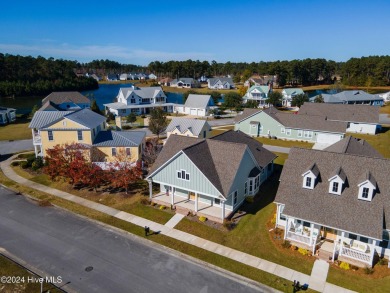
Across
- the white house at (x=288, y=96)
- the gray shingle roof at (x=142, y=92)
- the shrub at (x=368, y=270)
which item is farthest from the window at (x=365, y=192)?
the white house at (x=288, y=96)

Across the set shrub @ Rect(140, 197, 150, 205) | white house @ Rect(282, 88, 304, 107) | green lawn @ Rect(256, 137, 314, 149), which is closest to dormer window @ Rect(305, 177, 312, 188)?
shrub @ Rect(140, 197, 150, 205)

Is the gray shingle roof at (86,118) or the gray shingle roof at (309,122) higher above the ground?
the gray shingle roof at (86,118)

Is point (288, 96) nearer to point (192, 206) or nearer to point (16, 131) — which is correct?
point (192, 206)

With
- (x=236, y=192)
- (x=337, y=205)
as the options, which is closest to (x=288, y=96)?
(x=236, y=192)

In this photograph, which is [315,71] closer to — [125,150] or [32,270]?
[125,150]

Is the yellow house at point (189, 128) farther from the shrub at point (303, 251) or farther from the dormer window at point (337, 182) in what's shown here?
the shrub at point (303, 251)

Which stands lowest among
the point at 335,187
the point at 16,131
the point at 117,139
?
the point at 16,131
